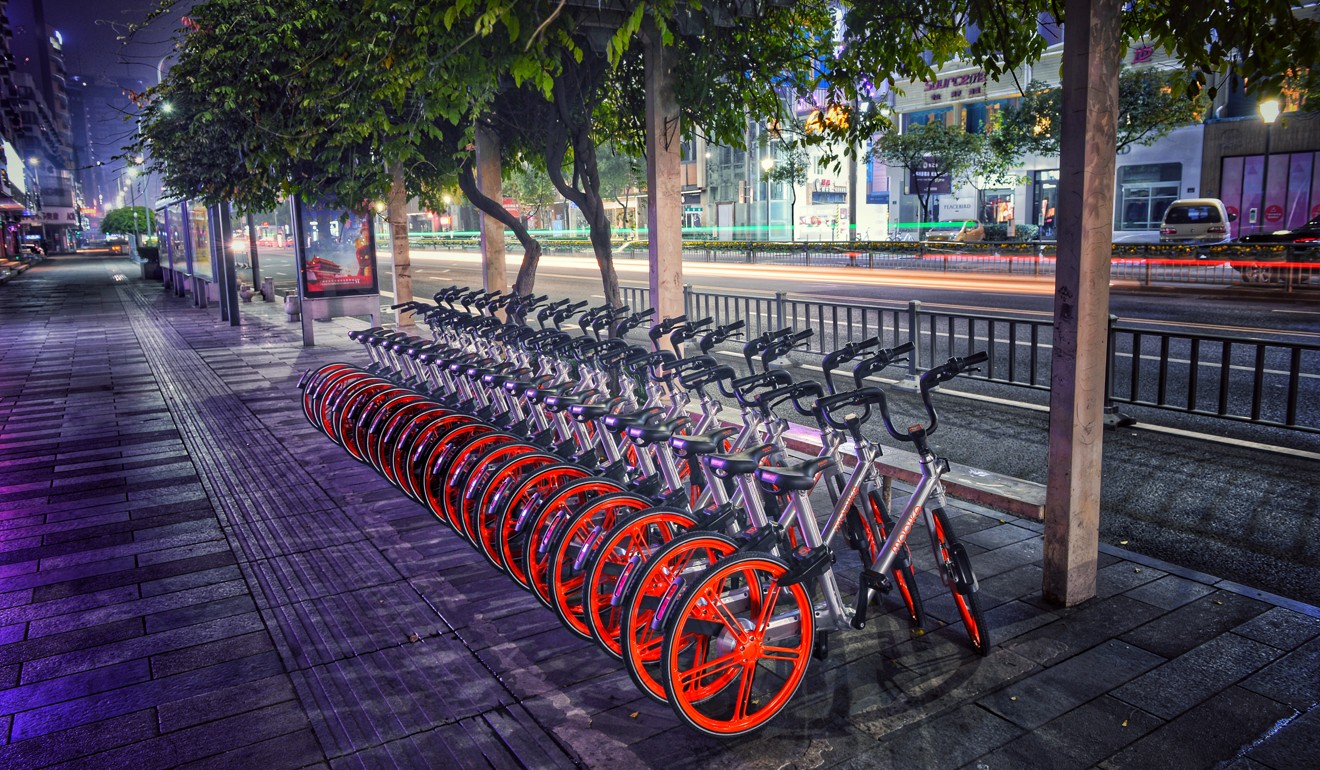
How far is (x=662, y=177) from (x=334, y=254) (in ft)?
32.7

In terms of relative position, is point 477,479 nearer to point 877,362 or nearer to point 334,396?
point 877,362

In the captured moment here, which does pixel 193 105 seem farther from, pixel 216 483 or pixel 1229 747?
pixel 1229 747

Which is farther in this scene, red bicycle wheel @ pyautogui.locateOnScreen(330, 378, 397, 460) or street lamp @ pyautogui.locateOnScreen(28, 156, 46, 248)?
street lamp @ pyautogui.locateOnScreen(28, 156, 46, 248)

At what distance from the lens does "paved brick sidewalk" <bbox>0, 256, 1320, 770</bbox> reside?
338cm

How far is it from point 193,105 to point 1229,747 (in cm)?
1278

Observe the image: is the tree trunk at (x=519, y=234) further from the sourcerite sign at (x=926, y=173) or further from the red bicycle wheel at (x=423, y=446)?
the sourcerite sign at (x=926, y=173)

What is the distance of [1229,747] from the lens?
325 cm

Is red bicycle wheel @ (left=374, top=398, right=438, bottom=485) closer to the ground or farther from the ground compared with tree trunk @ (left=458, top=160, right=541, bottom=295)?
closer to the ground

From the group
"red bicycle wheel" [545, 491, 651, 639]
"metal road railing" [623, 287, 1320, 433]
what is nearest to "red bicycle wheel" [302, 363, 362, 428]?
"red bicycle wheel" [545, 491, 651, 639]

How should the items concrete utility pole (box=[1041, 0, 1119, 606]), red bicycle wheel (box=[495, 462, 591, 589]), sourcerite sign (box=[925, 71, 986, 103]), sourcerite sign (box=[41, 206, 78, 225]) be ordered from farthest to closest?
sourcerite sign (box=[41, 206, 78, 225]) < sourcerite sign (box=[925, 71, 986, 103]) < red bicycle wheel (box=[495, 462, 591, 589]) < concrete utility pole (box=[1041, 0, 1119, 606])

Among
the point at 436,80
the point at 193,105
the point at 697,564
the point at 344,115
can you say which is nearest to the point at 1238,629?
the point at 697,564

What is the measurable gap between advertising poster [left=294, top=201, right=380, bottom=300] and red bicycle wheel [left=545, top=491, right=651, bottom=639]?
40.2 feet

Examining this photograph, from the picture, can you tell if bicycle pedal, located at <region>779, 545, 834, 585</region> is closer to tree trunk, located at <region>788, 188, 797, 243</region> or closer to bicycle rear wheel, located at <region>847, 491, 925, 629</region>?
bicycle rear wheel, located at <region>847, 491, 925, 629</region>

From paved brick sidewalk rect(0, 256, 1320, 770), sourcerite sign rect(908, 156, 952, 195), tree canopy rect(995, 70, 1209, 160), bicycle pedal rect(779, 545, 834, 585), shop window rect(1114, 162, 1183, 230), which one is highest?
tree canopy rect(995, 70, 1209, 160)
